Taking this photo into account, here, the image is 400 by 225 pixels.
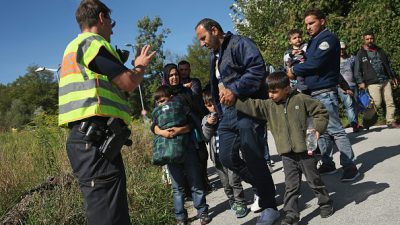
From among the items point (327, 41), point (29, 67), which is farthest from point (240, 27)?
point (29, 67)

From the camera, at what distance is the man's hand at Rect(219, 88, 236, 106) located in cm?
373

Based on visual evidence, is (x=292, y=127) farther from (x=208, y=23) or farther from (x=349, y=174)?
(x=349, y=174)

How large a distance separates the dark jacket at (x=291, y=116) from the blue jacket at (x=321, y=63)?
1.03 m

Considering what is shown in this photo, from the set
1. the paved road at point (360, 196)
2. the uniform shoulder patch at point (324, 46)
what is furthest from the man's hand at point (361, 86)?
the uniform shoulder patch at point (324, 46)

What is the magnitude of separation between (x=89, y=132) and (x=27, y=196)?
2562 millimetres

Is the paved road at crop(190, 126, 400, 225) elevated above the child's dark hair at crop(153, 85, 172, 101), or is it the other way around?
the child's dark hair at crop(153, 85, 172, 101)

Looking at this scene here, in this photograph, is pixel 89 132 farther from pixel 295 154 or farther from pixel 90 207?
pixel 295 154

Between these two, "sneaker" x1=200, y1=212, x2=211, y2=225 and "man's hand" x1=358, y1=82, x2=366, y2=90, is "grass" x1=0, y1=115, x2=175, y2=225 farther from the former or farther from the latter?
"man's hand" x1=358, y1=82, x2=366, y2=90

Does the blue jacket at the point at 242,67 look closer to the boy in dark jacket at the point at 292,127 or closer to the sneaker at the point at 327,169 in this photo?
the boy in dark jacket at the point at 292,127

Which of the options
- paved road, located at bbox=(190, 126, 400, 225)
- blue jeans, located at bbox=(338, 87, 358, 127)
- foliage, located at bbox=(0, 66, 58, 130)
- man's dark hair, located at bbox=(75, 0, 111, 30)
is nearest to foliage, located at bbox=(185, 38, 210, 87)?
foliage, located at bbox=(0, 66, 58, 130)

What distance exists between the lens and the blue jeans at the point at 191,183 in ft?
15.3

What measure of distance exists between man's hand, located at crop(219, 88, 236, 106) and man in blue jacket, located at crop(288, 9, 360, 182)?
5.35 ft

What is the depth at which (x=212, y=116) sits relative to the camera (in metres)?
5.09

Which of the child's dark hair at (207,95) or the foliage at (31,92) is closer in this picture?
the child's dark hair at (207,95)
